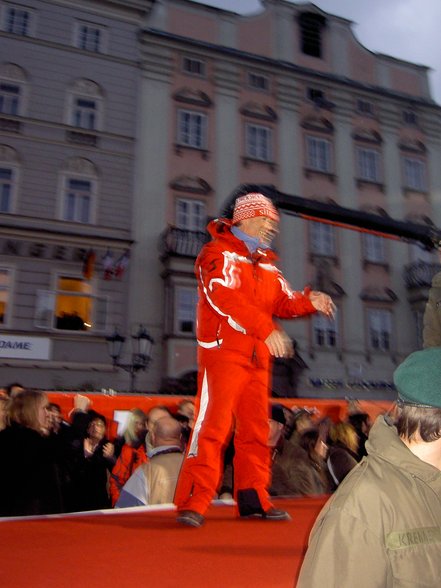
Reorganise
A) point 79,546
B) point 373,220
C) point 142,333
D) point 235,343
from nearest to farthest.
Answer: point 79,546
point 235,343
point 373,220
point 142,333

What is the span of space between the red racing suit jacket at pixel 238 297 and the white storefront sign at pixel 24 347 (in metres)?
12.6

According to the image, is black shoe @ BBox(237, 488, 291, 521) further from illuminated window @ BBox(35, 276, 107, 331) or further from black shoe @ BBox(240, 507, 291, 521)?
illuminated window @ BBox(35, 276, 107, 331)

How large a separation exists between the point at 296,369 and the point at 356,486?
1644 centimetres

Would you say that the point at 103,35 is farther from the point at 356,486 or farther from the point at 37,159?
the point at 356,486

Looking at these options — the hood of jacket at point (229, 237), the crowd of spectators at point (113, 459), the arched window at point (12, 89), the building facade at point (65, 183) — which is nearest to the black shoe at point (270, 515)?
the crowd of spectators at point (113, 459)

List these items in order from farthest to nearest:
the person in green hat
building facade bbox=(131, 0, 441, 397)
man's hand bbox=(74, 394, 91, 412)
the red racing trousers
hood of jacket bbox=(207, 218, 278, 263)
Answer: building facade bbox=(131, 0, 441, 397) → man's hand bbox=(74, 394, 91, 412) → hood of jacket bbox=(207, 218, 278, 263) → the red racing trousers → the person in green hat

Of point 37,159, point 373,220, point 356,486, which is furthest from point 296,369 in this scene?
point 356,486

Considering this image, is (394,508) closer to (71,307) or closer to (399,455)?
(399,455)

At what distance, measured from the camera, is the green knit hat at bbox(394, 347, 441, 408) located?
147cm

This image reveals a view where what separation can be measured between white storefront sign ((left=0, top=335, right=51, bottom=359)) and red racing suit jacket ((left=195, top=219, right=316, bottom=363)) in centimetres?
1260

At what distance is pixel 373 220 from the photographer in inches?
268

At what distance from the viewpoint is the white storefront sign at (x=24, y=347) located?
47.6 ft

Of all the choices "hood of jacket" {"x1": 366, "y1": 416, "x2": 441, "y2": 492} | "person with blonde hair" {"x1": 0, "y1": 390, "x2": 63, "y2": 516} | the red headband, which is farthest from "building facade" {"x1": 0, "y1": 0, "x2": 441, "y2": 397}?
"hood of jacket" {"x1": 366, "y1": 416, "x2": 441, "y2": 492}

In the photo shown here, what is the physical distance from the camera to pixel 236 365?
2.98 meters
